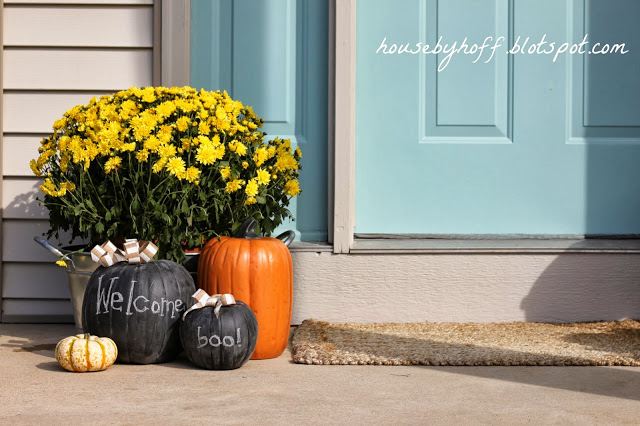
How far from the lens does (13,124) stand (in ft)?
11.5

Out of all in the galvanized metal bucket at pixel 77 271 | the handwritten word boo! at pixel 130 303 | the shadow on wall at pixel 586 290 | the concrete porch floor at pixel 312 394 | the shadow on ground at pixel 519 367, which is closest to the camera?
the concrete porch floor at pixel 312 394

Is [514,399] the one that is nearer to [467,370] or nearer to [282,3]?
[467,370]

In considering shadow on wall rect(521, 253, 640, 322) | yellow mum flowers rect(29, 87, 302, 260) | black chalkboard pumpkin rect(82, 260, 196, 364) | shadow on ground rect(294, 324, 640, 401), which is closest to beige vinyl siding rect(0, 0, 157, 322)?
yellow mum flowers rect(29, 87, 302, 260)

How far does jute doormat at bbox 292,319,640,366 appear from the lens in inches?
110

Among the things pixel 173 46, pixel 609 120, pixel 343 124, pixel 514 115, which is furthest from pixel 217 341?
pixel 609 120

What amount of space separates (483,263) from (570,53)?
98cm

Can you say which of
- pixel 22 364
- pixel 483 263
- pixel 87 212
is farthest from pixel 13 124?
pixel 483 263

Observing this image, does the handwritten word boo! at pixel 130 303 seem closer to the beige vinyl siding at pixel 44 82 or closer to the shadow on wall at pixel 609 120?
the beige vinyl siding at pixel 44 82

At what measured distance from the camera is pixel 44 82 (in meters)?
3.51

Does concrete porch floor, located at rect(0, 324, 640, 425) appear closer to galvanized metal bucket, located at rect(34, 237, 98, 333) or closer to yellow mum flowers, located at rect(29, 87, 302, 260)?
galvanized metal bucket, located at rect(34, 237, 98, 333)

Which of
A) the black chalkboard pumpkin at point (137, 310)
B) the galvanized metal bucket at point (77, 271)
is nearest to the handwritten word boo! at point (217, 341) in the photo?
the black chalkboard pumpkin at point (137, 310)

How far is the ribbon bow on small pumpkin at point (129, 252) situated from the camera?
9.15 feet

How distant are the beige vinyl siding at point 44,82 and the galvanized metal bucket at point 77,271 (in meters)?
0.42

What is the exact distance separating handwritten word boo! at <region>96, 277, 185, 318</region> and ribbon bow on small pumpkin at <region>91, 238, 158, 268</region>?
9 cm
